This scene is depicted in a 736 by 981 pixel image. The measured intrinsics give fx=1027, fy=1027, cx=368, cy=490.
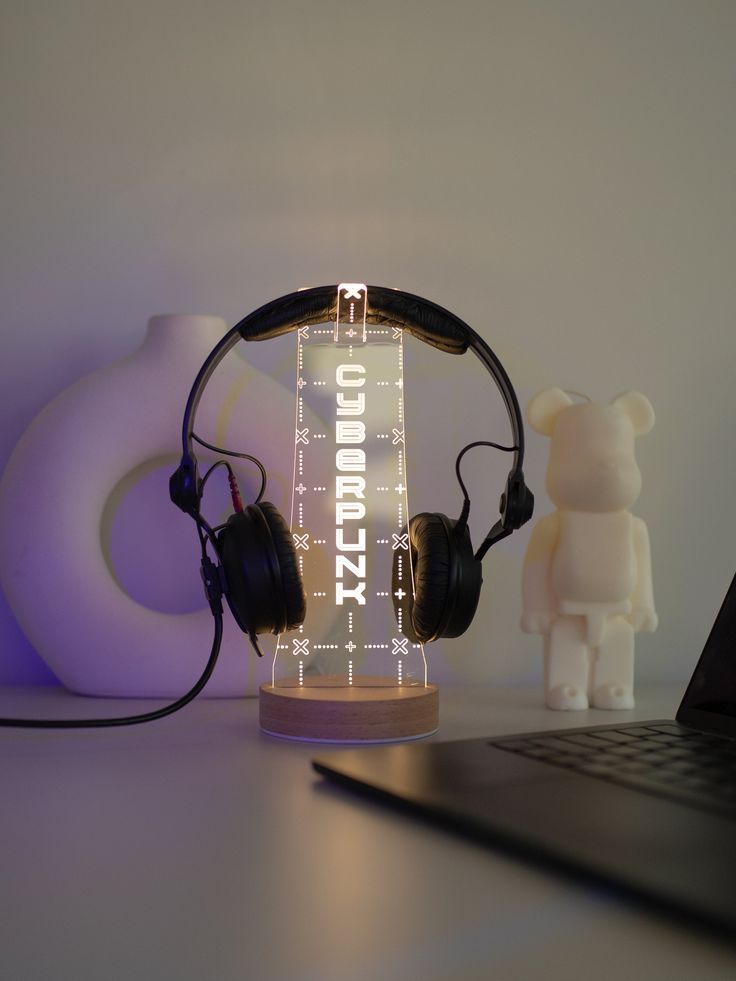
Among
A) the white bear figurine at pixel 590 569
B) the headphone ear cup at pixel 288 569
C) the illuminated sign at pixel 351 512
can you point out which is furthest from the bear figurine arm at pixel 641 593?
the headphone ear cup at pixel 288 569

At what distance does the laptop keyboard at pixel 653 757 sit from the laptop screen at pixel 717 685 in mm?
30

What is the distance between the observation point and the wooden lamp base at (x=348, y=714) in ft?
2.52

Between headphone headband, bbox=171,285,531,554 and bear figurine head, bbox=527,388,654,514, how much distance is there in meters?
0.14

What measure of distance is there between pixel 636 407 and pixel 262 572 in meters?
0.42

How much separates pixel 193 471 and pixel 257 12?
0.63 metres

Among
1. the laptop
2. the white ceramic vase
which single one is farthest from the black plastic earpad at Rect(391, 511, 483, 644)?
the white ceramic vase

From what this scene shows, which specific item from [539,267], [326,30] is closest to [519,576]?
[539,267]

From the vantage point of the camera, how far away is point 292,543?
77 centimetres

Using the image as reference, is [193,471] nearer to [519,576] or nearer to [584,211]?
[519,576]

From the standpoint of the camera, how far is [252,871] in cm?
47

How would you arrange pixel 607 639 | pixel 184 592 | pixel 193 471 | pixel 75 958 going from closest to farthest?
pixel 75 958
pixel 193 471
pixel 607 639
pixel 184 592

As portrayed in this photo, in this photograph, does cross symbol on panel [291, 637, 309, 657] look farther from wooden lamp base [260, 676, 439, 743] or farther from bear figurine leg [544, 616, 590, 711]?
bear figurine leg [544, 616, 590, 711]

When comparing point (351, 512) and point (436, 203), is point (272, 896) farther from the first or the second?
point (436, 203)

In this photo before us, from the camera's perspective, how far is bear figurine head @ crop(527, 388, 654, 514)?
A: 922 mm
